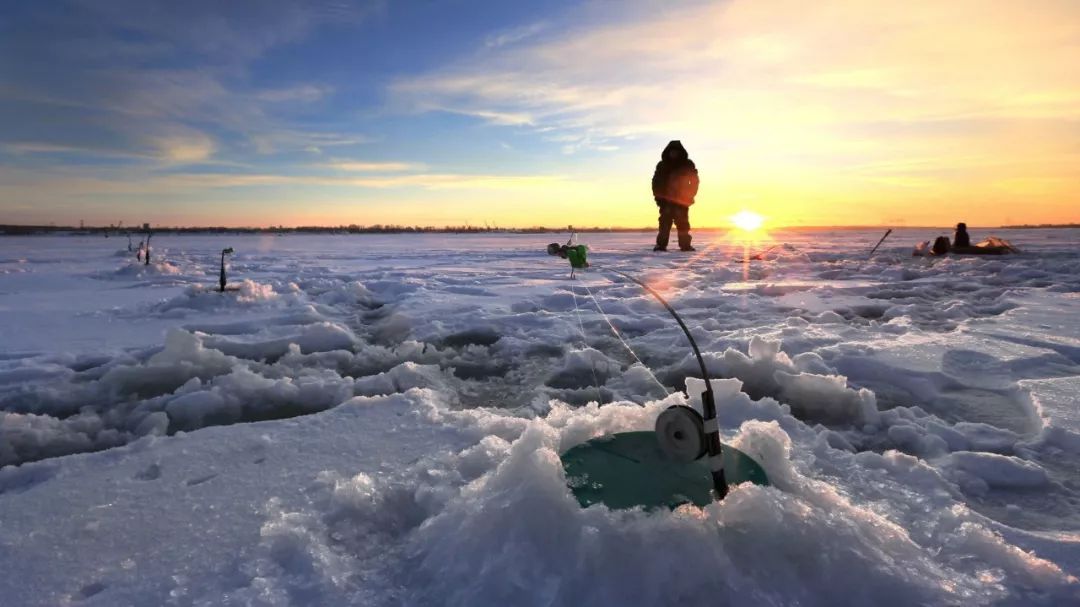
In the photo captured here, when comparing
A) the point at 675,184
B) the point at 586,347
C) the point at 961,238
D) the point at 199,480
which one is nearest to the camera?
the point at 199,480

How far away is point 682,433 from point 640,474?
1.33 ft

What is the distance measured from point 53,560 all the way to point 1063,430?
17.1ft

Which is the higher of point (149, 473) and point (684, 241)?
point (684, 241)

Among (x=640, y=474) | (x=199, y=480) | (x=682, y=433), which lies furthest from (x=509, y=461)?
(x=199, y=480)

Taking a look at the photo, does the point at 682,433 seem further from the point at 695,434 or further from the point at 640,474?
the point at 640,474

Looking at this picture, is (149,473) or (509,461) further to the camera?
(149,473)

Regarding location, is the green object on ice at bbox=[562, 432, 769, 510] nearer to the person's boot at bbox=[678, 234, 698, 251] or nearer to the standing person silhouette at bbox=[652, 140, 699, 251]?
the standing person silhouette at bbox=[652, 140, 699, 251]

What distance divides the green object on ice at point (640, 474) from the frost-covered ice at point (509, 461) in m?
0.10

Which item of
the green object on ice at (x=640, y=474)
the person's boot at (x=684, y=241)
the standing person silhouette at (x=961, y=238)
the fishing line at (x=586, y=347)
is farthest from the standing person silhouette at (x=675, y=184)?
the green object on ice at (x=640, y=474)

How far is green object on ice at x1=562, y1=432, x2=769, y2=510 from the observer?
6.44ft

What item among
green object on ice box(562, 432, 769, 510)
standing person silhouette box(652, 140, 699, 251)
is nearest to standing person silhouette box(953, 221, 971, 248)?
standing person silhouette box(652, 140, 699, 251)

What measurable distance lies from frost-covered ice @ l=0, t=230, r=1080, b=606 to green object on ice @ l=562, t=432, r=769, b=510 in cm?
10

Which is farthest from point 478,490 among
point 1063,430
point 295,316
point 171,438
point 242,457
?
point 295,316

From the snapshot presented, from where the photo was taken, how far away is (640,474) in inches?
85.0
